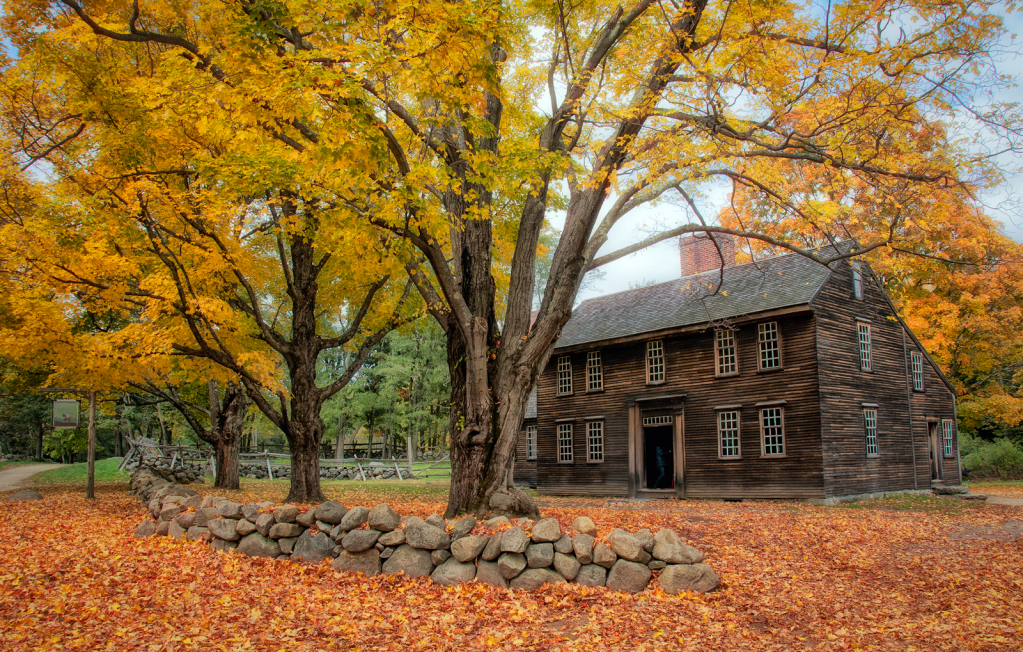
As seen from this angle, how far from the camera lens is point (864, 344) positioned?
2055 cm

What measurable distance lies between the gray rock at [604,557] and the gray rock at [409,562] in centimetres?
202

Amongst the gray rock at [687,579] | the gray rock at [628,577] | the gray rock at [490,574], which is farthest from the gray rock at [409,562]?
the gray rock at [687,579]

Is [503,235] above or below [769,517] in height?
above

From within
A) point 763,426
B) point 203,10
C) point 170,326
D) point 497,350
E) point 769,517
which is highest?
point 203,10

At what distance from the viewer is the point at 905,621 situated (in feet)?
20.5

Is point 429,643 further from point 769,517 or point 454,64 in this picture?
point 769,517

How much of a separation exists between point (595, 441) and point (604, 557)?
16481mm

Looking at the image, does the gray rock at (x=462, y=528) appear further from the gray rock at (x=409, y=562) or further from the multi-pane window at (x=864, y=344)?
the multi-pane window at (x=864, y=344)

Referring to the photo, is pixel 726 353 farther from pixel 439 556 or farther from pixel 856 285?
pixel 439 556

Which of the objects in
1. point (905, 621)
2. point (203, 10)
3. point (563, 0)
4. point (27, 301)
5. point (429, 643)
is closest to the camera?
point (429, 643)

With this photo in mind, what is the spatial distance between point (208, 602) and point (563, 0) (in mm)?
9401

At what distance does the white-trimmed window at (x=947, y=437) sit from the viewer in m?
23.8

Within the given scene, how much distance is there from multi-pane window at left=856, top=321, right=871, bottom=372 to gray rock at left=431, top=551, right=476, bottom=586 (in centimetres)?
1704

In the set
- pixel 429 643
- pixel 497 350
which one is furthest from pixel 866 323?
pixel 429 643
